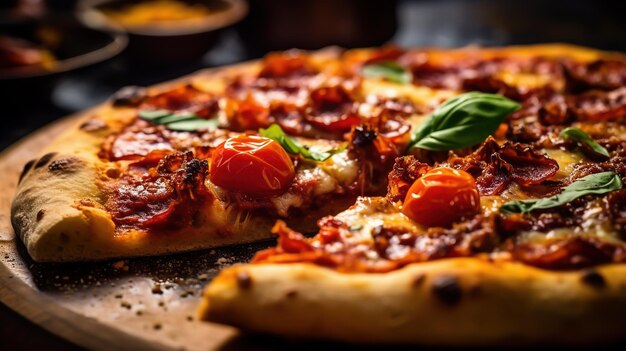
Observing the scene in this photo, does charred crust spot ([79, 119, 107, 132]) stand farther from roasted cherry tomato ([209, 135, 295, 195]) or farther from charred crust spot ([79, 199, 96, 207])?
roasted cherry tomato ([209, 135, 295, 195])

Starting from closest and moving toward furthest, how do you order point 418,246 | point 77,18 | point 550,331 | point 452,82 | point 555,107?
1. point 550,331
2. point 418,246
3. point 555,107
4. point 452,82
5. point 77,18

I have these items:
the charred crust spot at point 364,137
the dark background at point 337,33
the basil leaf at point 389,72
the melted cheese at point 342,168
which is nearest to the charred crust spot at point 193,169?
the melted cheese at point 342,168

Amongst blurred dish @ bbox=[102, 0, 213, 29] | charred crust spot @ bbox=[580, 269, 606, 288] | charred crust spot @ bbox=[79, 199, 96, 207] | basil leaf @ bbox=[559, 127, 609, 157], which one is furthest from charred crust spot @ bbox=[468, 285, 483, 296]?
blurred dish @ bbox=[102, 0, 213, 29]

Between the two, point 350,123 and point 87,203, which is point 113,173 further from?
point 350,123

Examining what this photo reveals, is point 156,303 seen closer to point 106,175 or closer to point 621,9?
point 106,175

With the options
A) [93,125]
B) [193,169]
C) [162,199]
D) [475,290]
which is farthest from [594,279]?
[93,125]

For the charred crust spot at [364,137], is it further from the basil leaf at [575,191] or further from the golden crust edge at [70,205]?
the basil leaf at [575,191]

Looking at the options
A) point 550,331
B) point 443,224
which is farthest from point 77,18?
point 550,331
